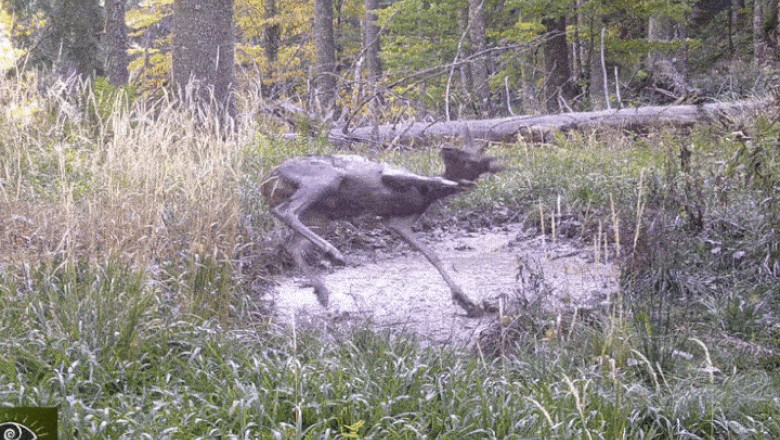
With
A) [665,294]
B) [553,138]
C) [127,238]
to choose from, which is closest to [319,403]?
[127,238]

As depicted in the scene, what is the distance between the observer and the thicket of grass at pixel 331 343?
3.12m

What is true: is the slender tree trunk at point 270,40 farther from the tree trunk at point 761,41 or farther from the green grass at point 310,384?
the green grass at point 310,384

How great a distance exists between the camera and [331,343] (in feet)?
13.3

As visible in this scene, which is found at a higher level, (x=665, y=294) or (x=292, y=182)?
(x=292, y=182)

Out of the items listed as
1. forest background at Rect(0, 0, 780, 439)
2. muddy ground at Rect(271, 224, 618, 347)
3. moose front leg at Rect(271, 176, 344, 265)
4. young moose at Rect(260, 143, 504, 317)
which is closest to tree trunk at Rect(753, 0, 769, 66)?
forest background at Rect(0, 0, 780, 439)

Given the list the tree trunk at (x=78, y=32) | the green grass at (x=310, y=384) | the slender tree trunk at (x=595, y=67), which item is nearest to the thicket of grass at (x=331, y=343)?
the green grass at (x=310, y=384)

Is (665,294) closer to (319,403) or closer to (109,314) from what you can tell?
(319,403)

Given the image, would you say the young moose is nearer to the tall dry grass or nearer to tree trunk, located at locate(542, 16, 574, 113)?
the tall dry grass

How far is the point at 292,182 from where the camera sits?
6.27 metres

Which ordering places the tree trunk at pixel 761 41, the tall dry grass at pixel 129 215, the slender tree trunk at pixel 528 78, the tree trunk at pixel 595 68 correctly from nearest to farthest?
the tall dry grass at pixel 129 215 < the tree trunk at pixel 761 41 < the tree trunk at pixel 595 68 < the slender tree trunk at pixel 528 78

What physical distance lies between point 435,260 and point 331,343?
180cm

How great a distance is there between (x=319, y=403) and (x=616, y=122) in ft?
29.7
